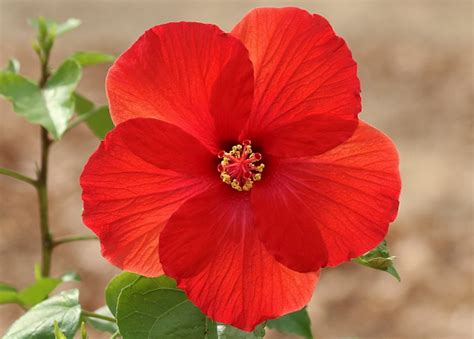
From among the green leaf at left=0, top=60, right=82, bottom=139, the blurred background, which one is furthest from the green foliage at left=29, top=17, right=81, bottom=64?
the blurred background

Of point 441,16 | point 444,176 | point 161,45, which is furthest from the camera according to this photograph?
point 441,16

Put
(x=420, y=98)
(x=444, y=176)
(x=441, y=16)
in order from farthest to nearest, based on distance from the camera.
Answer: (x=441, y=16)
(x=420, y=98)
(x=444, y=176)

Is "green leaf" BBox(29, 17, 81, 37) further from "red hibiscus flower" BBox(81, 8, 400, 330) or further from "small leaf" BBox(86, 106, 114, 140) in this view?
"red hibiscus flower" BBox(81, 8, 400, 330)

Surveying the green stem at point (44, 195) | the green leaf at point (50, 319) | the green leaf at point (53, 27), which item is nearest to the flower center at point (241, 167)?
the green leaf at point (50, 319)

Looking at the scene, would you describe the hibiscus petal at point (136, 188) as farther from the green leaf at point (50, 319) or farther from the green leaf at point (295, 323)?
the green leaf at point (295, 323)

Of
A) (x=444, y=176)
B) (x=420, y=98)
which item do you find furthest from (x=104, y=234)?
(x=420, y=98)

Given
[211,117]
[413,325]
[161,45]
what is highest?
[161,45]

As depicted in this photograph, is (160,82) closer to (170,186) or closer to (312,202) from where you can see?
(170,186)
